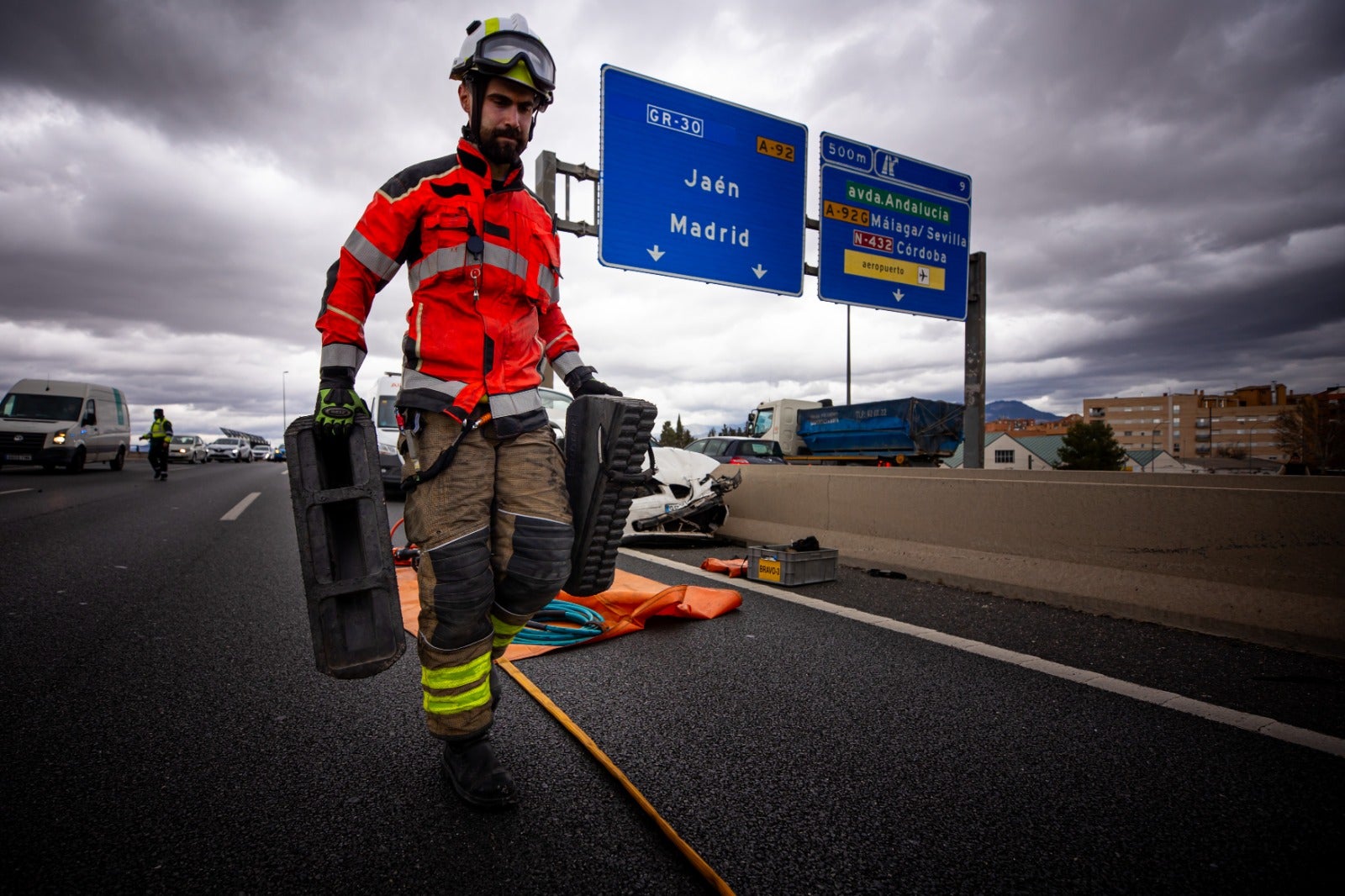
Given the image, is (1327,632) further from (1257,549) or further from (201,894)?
(201,894)

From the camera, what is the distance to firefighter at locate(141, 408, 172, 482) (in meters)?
17.3

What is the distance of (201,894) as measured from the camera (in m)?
1.47

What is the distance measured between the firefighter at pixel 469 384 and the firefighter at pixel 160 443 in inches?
752

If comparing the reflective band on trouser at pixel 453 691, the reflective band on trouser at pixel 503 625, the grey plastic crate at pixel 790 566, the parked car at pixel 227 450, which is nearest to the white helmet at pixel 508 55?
the reflective band on trouser at pixel 503 625

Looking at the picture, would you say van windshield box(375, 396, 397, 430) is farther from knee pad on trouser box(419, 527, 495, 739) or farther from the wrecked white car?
knee pad on trouser box(419, 527, 495, 739)

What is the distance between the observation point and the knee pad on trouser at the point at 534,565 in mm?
2064

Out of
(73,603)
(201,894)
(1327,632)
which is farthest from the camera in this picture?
(73,603)

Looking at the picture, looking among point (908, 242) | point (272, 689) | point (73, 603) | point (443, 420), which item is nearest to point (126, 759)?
point (272, 689)

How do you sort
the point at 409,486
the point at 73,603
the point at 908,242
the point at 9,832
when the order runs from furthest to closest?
the point at 908,242 < the point at 73,603 < the point at 409,486 < the point at 9,832

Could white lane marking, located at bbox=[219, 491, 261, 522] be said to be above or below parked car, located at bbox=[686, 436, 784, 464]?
below

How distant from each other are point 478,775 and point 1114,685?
2.61 metres

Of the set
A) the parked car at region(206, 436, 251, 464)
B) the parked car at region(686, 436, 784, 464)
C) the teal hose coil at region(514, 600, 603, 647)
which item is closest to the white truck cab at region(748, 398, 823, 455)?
the parked car at region(686, 436, 784, 464)

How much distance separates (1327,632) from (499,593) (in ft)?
12.8

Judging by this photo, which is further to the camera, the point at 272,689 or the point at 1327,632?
the point at 1327,632
